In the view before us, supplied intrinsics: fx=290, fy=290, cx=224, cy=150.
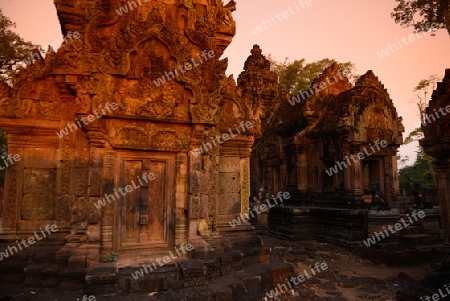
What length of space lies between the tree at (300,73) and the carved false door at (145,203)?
24.9 meters

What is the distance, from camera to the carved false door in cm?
502

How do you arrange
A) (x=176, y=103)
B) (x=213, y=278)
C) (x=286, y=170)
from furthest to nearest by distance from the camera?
(x=286, y=170) < (x=176, y=103) < (x=213, y=278)

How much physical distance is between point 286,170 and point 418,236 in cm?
583

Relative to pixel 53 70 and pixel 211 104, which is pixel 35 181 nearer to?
pixel 53 70

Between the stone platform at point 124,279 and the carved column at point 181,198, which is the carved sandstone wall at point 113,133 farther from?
the stone platform at point 124,279

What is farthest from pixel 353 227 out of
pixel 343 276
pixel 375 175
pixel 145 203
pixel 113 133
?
pixel 113 133

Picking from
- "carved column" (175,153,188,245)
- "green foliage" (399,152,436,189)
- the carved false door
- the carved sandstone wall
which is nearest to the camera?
the carved sandstone wall

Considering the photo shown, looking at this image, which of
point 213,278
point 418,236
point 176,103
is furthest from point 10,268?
point 418,236

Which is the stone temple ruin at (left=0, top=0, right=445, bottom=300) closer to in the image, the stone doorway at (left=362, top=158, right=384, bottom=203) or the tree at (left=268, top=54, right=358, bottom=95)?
the stone doorway at (left=362, top=158, right=384, bottom=203)

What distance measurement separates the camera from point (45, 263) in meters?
4.59

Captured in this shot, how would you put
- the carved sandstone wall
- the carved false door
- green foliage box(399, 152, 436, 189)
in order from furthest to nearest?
1. green foliage box(399, 152, 436, 189)
2. the carved false door
3. the carved sandstone wall

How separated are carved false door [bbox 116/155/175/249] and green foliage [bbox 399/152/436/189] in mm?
25824

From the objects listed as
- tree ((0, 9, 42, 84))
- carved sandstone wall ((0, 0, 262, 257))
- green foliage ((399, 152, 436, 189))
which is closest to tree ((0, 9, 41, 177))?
tree ((0, 9, 42, 84))

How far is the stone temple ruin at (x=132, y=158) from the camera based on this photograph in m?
4.67
